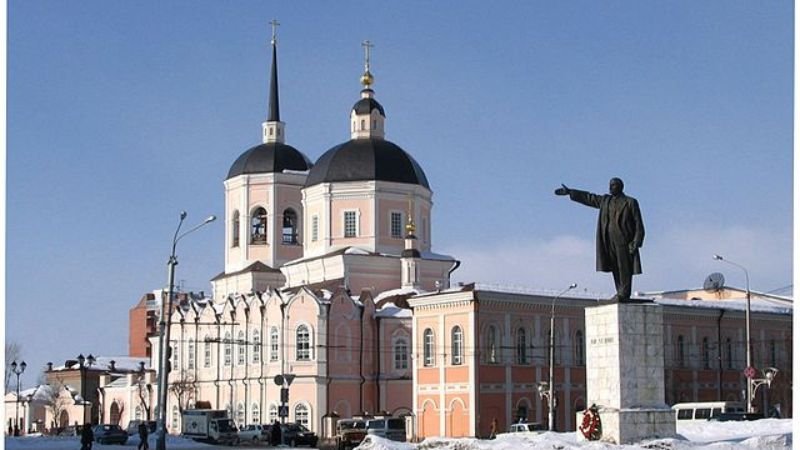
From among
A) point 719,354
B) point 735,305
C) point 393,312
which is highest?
point 735,305

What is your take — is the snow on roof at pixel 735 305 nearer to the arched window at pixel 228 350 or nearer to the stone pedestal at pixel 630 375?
the arched window at pixel 228 350

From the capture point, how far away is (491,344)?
53.4 meters

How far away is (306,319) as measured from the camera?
A: 57.6 m

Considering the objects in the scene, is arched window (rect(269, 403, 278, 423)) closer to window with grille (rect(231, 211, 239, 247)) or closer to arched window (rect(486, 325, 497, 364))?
arched window (rect(486, 325, 497, 364))

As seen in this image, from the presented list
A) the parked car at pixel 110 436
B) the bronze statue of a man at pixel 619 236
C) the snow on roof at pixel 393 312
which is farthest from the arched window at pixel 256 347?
the bronze statue of a man at pixel 619 236

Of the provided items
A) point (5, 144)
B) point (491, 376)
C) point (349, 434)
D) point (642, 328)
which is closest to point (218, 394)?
point (491, 376)

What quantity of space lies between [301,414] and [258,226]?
1314 cm

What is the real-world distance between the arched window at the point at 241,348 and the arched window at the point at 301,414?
5.18 metres

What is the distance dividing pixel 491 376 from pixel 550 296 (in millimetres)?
4475

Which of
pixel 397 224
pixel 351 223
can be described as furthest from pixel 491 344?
pixel 351 223

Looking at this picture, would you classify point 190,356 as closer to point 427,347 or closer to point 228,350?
point 228,350

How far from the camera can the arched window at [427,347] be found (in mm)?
54812

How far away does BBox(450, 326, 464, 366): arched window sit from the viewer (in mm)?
Result: 53094

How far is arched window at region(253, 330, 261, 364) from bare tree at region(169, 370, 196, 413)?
215 inches
